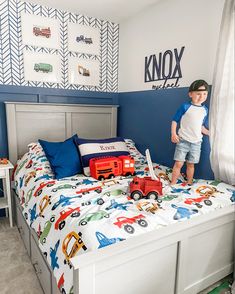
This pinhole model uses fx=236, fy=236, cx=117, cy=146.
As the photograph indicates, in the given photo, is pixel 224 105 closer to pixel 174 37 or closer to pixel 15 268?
pixel 174 37

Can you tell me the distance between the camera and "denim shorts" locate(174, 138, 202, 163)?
72.6 inches

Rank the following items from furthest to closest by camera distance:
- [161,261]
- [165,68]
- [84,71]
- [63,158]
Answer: [84,71] → [165,68] → [63,158] → [161,261]

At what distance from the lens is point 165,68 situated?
2.32m

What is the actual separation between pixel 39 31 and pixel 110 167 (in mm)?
1654

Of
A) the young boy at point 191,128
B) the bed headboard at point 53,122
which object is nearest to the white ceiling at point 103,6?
the bed headboard at point 53,122

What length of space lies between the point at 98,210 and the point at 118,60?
226 cm

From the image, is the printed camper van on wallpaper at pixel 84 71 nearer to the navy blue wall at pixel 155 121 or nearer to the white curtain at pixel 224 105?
the navy blue wall at pixel 155 121

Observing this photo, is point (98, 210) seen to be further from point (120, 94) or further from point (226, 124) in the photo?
point (120, 94)

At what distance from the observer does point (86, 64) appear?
279 cm

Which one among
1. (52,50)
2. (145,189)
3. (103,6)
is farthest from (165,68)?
(145,189)

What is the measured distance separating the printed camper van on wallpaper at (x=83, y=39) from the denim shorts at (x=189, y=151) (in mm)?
1656

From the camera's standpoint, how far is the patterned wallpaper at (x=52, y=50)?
7.63ft

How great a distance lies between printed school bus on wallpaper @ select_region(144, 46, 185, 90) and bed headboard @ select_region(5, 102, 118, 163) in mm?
661

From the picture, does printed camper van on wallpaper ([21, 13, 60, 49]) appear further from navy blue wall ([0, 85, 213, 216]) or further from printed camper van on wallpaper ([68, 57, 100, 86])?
navy blue wall ([0, 85, 213, 216])
